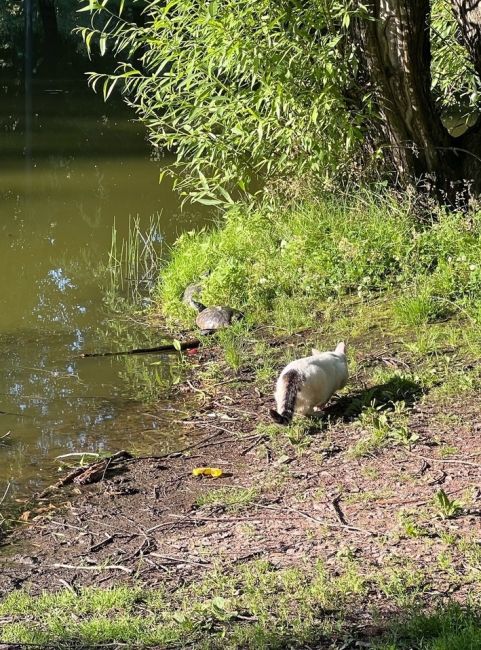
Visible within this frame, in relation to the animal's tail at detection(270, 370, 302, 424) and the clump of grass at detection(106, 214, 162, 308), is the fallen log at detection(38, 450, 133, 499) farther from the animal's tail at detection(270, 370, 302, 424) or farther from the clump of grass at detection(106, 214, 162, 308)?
the clump of grass at detection(106, 214, 162, 308)

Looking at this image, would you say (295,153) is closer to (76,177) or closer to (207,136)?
(207,136)

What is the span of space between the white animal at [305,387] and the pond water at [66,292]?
790 mm

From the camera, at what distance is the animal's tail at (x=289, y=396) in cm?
556

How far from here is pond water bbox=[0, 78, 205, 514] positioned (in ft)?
20.4

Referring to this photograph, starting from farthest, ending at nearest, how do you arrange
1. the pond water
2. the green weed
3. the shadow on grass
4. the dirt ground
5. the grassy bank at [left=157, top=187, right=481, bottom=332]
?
the grassy bank at [left=157, top=187, right=481, bottom=332] < the pond water < the shadow on grass < the green weed < the dirt ground

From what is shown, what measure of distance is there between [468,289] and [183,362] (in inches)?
83.5

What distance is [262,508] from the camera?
187 inches

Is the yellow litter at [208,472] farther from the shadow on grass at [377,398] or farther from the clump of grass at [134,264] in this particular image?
the clump of grass at [134,264]

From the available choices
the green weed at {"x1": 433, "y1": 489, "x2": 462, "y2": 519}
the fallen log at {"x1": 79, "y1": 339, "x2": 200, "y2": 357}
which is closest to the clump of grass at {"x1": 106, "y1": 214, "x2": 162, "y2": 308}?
the fallen log at {"x1": 79, "y1": 339, "x2": 200, "y2": 357}

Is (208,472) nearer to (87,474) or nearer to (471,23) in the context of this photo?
(87,474)

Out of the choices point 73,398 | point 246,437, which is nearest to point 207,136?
point 73,398

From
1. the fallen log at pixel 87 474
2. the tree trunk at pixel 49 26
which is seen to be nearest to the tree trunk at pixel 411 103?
the fallen log at pixel 87 474

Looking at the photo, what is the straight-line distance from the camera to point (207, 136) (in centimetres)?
855

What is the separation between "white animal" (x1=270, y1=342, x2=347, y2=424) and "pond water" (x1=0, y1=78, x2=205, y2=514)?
0.79 metres
